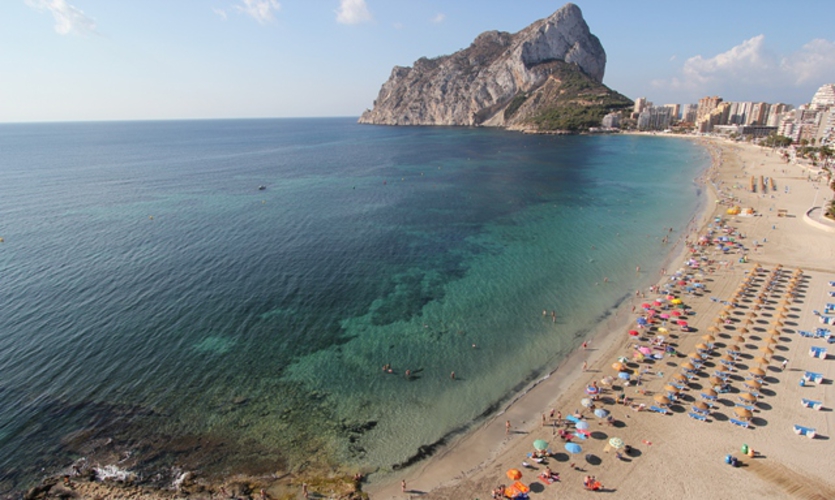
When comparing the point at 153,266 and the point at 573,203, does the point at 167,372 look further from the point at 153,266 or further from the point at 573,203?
the point at 573,203

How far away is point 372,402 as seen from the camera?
1149 inches

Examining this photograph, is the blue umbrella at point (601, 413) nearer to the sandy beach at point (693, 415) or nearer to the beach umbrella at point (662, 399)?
the sandy beach at point (693, 415)

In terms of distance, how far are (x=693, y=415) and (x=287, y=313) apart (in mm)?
34186

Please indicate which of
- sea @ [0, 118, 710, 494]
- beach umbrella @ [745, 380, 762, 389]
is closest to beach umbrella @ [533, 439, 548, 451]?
sea @ [0, 118, 710, 494]

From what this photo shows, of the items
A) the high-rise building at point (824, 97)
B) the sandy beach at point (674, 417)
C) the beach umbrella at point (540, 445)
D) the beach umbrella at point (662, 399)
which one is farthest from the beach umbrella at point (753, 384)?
the high-rise building at point (824, 97)

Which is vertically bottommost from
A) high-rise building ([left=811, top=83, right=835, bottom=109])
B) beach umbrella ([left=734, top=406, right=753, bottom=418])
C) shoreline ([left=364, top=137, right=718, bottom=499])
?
shoreline ([left=364, top=137, right=718, bottom=499])

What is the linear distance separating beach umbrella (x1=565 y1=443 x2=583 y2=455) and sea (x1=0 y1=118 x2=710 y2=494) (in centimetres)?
548

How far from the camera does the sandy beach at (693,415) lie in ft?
72.9

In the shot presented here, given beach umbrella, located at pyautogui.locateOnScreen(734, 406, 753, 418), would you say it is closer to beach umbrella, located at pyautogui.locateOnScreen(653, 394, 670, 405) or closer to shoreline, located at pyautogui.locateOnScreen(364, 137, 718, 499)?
beach umbrella, located at pyautogui.locateOnScreen(653, 394, 670, 405)

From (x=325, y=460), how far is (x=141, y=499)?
971 centimetres

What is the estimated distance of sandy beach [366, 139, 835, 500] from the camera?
875 inches

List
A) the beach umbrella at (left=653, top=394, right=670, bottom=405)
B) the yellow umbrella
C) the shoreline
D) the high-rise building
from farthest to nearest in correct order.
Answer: the high-rise building
the beach umbrella at (left=653, top=394, right=670, bottom=405)
the yellow umbrella
the shoreline

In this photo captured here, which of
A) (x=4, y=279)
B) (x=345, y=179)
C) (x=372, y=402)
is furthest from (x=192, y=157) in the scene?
(x=372, y=402)

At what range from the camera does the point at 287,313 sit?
40.1m
